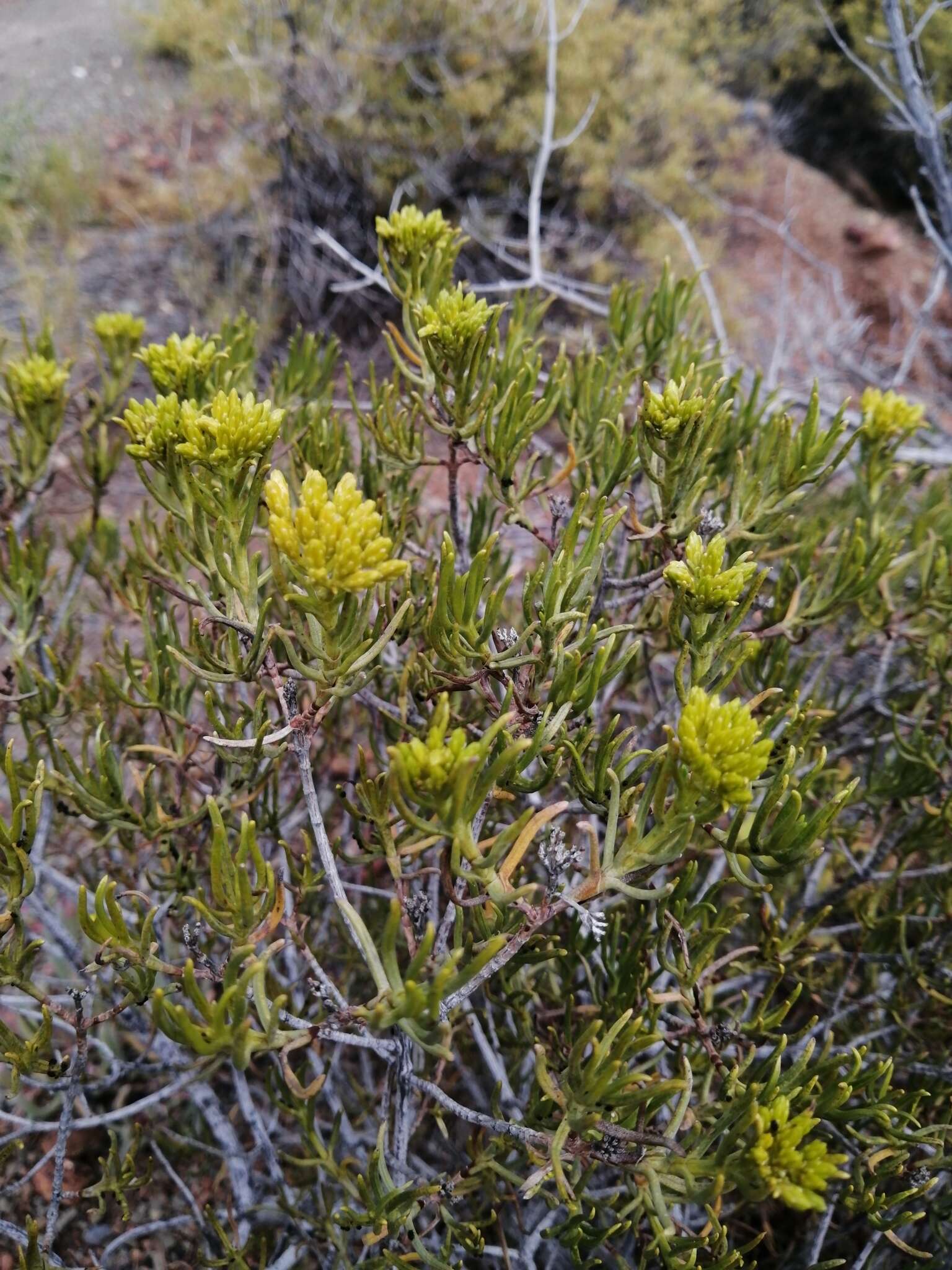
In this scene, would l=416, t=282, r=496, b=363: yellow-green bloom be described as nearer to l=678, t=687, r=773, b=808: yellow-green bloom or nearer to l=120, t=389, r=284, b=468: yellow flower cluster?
l=120, t=389, r=284, b=468: yellow flower cluster

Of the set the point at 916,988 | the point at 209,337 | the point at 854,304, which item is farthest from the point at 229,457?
the point at 854,304

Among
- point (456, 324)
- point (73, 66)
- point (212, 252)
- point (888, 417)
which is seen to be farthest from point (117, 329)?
point (73, 66)

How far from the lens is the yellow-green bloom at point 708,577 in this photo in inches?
39.1

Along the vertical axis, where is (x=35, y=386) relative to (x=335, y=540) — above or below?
below

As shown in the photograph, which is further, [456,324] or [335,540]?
[456,324]

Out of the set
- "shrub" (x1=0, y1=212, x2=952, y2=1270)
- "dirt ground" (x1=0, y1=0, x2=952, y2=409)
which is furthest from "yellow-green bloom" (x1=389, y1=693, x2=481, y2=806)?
"dirt ground" (x1=0, y1=0, x2=952, y2=409)

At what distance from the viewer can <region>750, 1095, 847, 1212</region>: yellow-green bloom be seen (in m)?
0.84

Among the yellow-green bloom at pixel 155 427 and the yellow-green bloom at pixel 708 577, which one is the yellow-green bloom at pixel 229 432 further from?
the yellow-green bloom at pixel 708 577

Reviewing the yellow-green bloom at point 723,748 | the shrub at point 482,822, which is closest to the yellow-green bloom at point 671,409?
the shrub at point 482,822

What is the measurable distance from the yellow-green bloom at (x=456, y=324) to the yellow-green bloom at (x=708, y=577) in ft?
1.36

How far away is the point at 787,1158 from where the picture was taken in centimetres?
85

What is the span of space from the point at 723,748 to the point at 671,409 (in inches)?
19.6

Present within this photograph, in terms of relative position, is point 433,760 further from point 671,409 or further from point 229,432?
point 671,409

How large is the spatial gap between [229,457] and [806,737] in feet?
3.02
